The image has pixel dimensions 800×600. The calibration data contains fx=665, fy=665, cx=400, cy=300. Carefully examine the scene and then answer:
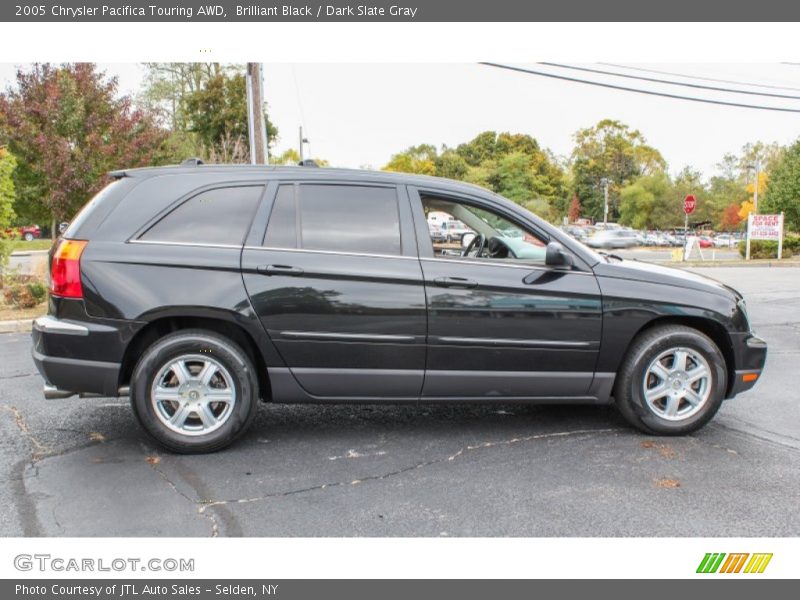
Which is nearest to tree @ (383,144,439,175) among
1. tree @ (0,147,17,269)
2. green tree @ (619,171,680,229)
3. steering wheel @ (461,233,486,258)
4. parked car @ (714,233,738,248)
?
green tree @ (619,171,680,229)

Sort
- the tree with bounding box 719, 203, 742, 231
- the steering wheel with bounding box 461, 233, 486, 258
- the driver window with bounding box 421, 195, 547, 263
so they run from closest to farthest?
the driver window with bounding box 421, 195, 547, 263
the steering wheel with bounding box 461, 233, 486, 258
the tree with bounding box 719, 203, 742, 231

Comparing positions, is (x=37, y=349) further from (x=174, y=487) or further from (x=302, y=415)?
(x=302, y=415)

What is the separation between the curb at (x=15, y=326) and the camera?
29.8 ft

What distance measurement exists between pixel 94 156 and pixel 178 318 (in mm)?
11721

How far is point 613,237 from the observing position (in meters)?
47.4

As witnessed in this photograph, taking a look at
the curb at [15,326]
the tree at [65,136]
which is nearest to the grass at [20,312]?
the curb at [15,326]

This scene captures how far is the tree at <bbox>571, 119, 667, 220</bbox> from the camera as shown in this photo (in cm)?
8775

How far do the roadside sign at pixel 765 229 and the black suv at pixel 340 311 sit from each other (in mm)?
29028

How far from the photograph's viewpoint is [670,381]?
15.0ft

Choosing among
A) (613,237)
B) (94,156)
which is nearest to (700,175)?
(613,237)

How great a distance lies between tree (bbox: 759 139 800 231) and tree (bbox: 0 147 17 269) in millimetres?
36602

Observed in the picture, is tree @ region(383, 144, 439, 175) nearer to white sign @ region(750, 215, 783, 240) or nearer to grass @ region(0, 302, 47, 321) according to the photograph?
white sign @ region(750, 215, 783, 240)

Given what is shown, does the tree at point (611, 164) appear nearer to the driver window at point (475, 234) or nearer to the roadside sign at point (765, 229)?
the roadside sign at point (765, 229)

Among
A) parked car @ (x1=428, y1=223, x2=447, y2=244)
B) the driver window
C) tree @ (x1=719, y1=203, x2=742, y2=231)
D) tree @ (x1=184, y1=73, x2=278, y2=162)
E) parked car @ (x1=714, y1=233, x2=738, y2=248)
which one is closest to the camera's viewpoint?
parked car @ (x1=428, y1=223, x2=447, y2=244)
